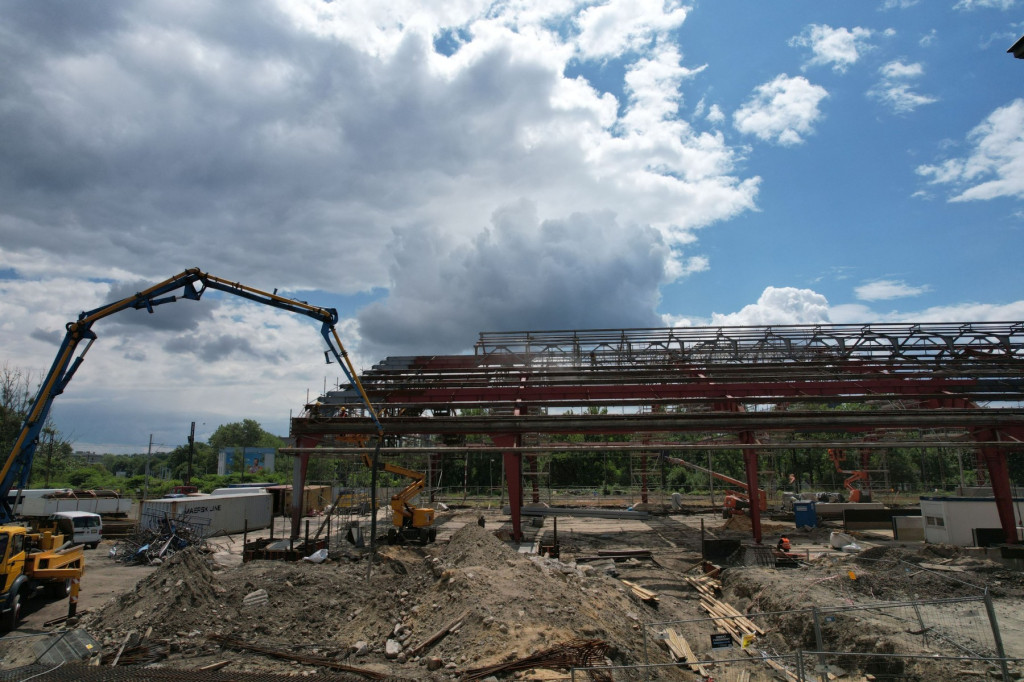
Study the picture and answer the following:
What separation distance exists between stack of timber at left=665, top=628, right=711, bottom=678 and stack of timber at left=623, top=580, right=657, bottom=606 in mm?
2058

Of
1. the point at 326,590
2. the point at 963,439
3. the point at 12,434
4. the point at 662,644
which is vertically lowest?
the point at 662,644

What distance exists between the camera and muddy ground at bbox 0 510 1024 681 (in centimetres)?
966

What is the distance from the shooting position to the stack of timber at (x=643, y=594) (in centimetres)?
1388

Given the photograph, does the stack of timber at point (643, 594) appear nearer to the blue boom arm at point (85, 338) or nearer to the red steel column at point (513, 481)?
the red steel column at point (513, 481)

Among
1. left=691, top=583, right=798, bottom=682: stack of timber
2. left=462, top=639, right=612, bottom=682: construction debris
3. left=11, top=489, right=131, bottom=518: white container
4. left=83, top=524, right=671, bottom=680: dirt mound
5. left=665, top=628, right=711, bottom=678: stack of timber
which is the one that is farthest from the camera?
left=11, top=489, right=131, bottom=518: white container

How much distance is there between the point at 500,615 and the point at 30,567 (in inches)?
464

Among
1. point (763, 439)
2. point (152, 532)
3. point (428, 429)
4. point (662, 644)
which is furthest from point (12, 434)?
point (763, 439)

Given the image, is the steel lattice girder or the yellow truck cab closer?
the yellow truck cab

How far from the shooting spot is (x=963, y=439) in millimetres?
24672

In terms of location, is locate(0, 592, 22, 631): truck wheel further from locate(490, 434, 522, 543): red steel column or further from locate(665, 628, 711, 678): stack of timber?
locate(665, 628, 711, 678): stack of timber

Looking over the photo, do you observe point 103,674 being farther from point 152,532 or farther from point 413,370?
point 413,370

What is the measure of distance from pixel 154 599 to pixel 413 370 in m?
17.3

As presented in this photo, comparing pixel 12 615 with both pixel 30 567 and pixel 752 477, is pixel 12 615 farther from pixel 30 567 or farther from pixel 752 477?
pixel 752 477

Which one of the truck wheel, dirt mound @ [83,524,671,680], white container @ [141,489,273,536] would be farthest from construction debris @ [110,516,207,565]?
dirt mound @ [83,524,671,680]
